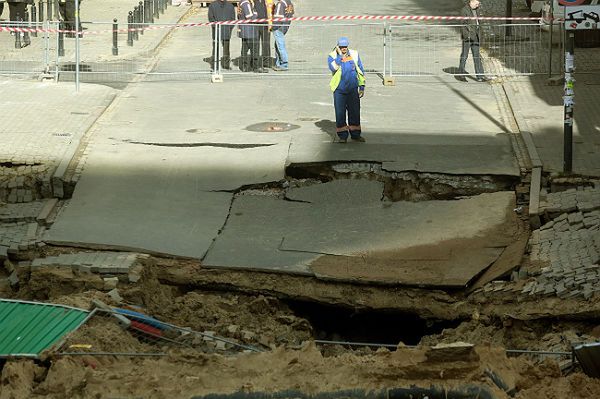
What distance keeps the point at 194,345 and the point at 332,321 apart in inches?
103

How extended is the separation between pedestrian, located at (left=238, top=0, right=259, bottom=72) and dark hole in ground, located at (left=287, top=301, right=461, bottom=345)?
11559 millimetres

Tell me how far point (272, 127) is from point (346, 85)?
1.90m

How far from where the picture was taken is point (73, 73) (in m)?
23.2

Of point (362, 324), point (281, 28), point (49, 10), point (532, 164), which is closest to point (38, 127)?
point (281, 28)

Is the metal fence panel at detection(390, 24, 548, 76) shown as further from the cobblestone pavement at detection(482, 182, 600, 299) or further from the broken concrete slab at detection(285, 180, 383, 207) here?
the cobblestone pavement at detection(482, 182, 600, 299)

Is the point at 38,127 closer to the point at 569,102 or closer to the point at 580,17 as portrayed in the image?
the point at 569,102

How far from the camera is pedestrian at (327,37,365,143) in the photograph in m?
17.4

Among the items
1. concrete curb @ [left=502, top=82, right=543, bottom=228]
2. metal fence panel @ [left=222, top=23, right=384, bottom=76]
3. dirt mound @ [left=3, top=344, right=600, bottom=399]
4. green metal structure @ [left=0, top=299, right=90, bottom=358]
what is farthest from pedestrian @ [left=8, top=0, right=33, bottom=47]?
dirt mound @ [left=3, top=344, right=600, bottom=399]

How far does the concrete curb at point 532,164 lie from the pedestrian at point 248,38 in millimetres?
5965

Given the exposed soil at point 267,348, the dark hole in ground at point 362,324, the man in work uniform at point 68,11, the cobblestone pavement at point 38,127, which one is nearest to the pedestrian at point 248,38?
the cobblestone pavement at point 38,127

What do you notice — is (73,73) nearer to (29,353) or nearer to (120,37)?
(120,37)

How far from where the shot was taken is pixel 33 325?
417 inches

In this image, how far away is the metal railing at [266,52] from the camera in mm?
23750

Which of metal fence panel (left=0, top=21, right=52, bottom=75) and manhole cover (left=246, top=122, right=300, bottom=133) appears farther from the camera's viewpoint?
metal fence panel (left=0, top=21, right=52, bottom=75)
